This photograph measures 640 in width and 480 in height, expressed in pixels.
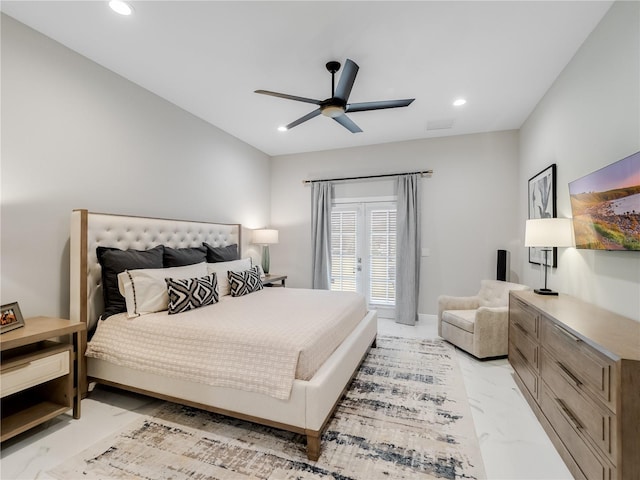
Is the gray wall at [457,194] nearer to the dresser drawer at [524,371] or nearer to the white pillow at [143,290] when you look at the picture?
the dresser drawer at [524,371]

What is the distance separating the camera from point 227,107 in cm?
364

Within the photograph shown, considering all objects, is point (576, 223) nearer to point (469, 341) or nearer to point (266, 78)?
point (469, 341)

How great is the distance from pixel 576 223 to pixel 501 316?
1.22 meters

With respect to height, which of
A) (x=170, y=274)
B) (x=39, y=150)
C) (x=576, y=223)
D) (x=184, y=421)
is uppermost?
(x=39, y=150)

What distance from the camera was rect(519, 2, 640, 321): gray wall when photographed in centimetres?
186

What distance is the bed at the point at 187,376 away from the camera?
182 centimetres

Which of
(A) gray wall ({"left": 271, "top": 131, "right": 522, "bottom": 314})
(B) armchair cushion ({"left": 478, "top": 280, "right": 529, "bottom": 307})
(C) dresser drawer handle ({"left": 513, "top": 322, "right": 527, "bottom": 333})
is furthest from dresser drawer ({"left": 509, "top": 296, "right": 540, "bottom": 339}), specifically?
(A) gray wall ({"left": 271, "top": 131, "right": 522, "bottom": 314})

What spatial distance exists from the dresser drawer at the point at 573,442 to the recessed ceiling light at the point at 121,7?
3.73m

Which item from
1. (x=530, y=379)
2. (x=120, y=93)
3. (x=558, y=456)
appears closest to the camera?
(x=558, y=456)

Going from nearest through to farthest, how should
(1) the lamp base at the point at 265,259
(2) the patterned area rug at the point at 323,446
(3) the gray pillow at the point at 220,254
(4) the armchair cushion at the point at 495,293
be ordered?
(2) the patterned area rug at the point at 323,446 < (4) the armchair cushion at the point at 495,293 < (3) the gray pillow at the point at 220,254 < (1) the lamp base at the point at 265,259

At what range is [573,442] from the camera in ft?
5.40

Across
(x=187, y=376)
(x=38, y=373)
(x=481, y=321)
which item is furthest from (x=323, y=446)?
(x=481, y=321)

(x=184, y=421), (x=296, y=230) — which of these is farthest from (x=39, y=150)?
(x=296, y=230)

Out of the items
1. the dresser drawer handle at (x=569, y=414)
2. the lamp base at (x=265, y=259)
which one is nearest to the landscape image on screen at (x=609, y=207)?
the dresser drawer handle at (x=569, y=414)
